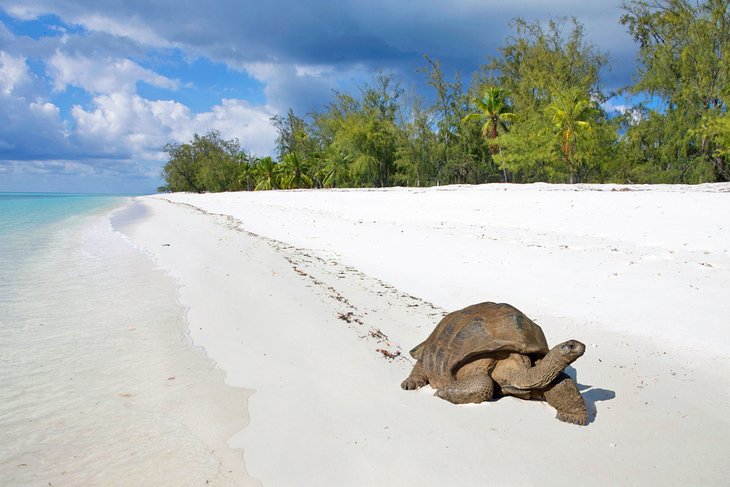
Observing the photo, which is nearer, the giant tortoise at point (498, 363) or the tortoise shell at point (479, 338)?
the giant tortoise at point (498, 363)

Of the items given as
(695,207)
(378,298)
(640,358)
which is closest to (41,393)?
(378,298)

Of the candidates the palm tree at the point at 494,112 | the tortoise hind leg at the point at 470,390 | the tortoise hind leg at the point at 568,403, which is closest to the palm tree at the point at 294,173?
the palm tree at the point at 494,112

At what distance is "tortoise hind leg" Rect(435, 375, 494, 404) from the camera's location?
3568 millimetres

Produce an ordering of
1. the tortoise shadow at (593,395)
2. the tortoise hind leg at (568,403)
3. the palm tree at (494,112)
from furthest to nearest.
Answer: the palm tree at (494,112) < the tortoise shadow at (593,395) < the tortoise hind leg at (568,403)

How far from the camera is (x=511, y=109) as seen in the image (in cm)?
3512

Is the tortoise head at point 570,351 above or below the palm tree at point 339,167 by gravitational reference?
below

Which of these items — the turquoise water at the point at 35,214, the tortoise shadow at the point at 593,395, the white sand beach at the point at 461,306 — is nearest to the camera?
the white sand beach at the point at 461,306

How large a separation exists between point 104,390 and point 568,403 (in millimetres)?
4157

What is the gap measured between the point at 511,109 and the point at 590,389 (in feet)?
114

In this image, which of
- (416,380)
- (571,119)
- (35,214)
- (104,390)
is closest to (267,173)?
(35,214)

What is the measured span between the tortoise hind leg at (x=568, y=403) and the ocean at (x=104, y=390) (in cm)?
244

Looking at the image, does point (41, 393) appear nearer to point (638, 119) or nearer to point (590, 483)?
point (590, 483)

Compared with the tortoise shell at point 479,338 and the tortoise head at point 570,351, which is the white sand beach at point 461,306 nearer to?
the tortoise shell at point 479,338

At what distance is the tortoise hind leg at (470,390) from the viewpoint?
3568 millimetres
